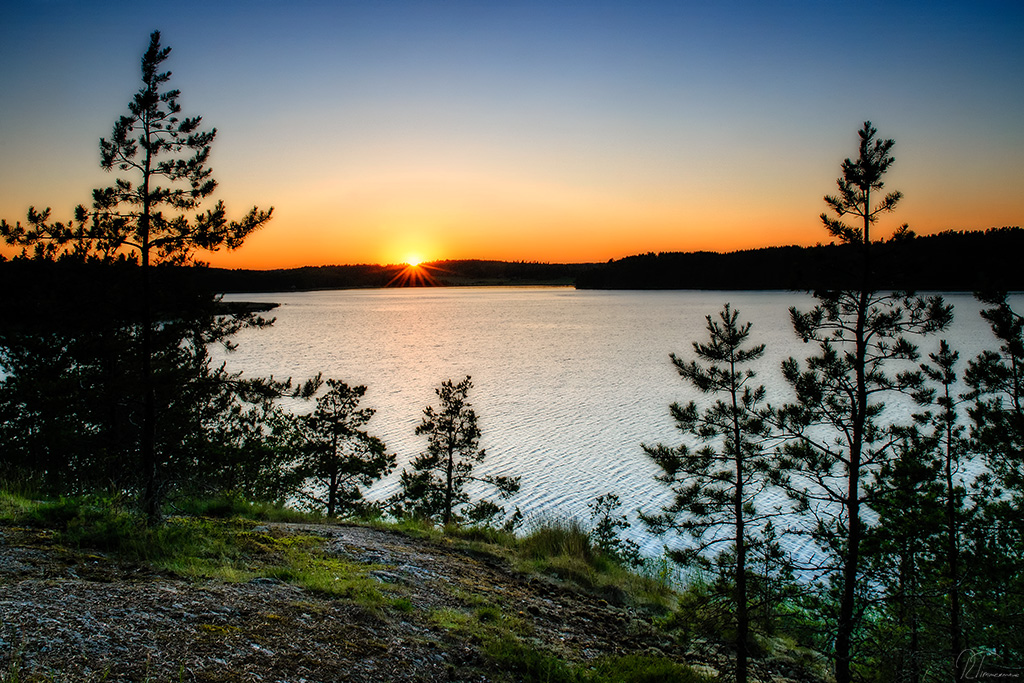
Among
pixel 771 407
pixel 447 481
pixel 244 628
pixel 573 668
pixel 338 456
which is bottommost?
pixel 447 481

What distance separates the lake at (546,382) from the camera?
83.4 feet

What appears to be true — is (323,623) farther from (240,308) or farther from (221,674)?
(240,308)

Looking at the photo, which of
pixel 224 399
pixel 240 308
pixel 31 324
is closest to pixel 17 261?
pixel 31 324

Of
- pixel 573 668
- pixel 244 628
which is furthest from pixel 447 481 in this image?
pixel 244 628

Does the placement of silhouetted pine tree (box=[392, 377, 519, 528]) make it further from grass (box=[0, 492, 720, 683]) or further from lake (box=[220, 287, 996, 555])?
grass (box=[0, 492, 720, 683])

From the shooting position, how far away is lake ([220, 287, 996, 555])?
25.4 m

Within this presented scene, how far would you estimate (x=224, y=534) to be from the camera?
28.1 feet

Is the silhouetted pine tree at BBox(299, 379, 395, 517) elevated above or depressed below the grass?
below

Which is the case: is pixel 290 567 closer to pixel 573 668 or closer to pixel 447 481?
pixel 573 668

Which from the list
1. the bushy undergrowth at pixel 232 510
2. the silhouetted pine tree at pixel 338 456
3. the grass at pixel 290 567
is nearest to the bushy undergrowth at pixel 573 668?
the grass at pixel 290 567

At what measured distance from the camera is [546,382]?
4803 cm

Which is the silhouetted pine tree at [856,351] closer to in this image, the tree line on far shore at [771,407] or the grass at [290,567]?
the tree line on far shore at [771,407]

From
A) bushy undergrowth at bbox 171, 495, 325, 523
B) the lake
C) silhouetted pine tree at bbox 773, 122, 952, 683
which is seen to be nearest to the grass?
bushy undergrowth at bbox 171, 495, 325, 523

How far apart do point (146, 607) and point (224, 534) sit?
336 centimetres
